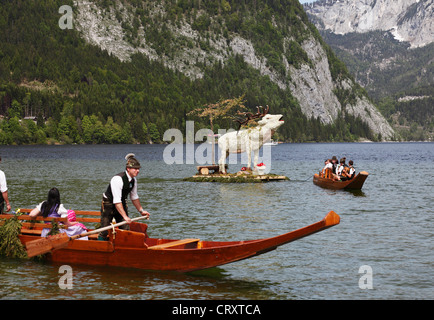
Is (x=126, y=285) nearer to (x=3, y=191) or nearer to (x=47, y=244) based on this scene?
(x=47, y=244)

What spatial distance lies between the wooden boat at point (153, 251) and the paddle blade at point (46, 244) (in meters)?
0.45

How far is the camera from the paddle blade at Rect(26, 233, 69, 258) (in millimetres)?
18016

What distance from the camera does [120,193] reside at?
17.2 m

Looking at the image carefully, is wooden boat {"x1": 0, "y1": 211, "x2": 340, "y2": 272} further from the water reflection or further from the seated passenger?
the seated passenger

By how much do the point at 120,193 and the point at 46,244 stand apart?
3408 mm

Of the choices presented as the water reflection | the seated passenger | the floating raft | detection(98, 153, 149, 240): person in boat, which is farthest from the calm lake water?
the floating raft

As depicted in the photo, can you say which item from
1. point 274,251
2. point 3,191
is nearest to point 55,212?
point 3,191

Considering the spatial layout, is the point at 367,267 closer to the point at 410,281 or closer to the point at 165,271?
the point at 410,281

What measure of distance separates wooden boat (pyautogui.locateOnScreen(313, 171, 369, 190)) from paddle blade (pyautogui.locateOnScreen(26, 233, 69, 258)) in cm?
2872
